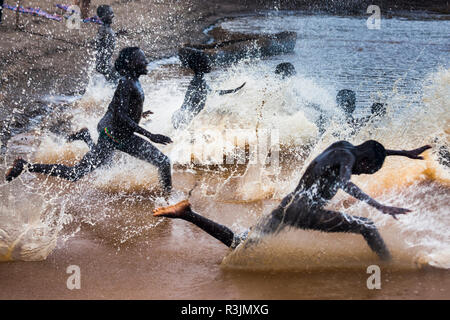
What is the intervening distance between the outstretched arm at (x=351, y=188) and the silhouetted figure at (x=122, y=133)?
2.30 m

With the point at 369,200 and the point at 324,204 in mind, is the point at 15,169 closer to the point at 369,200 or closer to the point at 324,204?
the point at 324,204

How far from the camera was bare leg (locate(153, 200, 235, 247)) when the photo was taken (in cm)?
401

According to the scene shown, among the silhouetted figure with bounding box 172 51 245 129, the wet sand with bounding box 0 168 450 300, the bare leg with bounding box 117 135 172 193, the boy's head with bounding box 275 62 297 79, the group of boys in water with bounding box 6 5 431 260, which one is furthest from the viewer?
the boy's head with bounding box 275 62 297 79

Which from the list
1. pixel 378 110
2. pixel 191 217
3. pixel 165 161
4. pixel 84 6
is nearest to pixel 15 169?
pixel 165 161

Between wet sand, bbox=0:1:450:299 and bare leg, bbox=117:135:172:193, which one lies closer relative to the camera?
wet sand, bbox=0:1:450:299

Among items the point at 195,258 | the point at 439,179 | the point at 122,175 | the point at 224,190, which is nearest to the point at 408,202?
the point at 439,179

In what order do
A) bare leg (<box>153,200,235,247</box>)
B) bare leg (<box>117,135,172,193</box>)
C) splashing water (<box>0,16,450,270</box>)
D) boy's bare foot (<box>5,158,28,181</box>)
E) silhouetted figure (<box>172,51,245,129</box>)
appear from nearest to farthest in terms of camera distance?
bare leg (<box>153,200,235,247</box>), splashing water (<box>0,16,450,270</box>), boy's bare foot (<box>5,158,28,181</box>), bare leg (<box>117,135,172,193</box>), silhouetted figure (<box>172,51,245,129</box>)

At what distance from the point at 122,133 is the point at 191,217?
1.83 m

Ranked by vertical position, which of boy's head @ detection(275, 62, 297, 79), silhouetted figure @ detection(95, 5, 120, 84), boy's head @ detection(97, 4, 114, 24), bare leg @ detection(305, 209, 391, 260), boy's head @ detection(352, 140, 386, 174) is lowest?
bare leg @ detection(305, 209, 391, 260)

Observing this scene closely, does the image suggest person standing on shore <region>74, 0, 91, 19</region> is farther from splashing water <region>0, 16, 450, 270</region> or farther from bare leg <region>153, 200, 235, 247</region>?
bare leg <region>153, 200, 235, 247</region>

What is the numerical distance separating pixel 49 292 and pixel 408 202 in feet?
13.0

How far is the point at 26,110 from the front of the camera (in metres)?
9.17

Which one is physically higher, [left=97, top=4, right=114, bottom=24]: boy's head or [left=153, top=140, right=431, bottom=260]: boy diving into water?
[left=97, top=4, right=114, bottom=24]: boy's head

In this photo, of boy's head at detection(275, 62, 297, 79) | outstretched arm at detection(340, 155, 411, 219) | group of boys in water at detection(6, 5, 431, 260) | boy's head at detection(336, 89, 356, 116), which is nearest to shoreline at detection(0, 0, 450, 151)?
group of boys in water at detection(6, 5, 431, 260)
